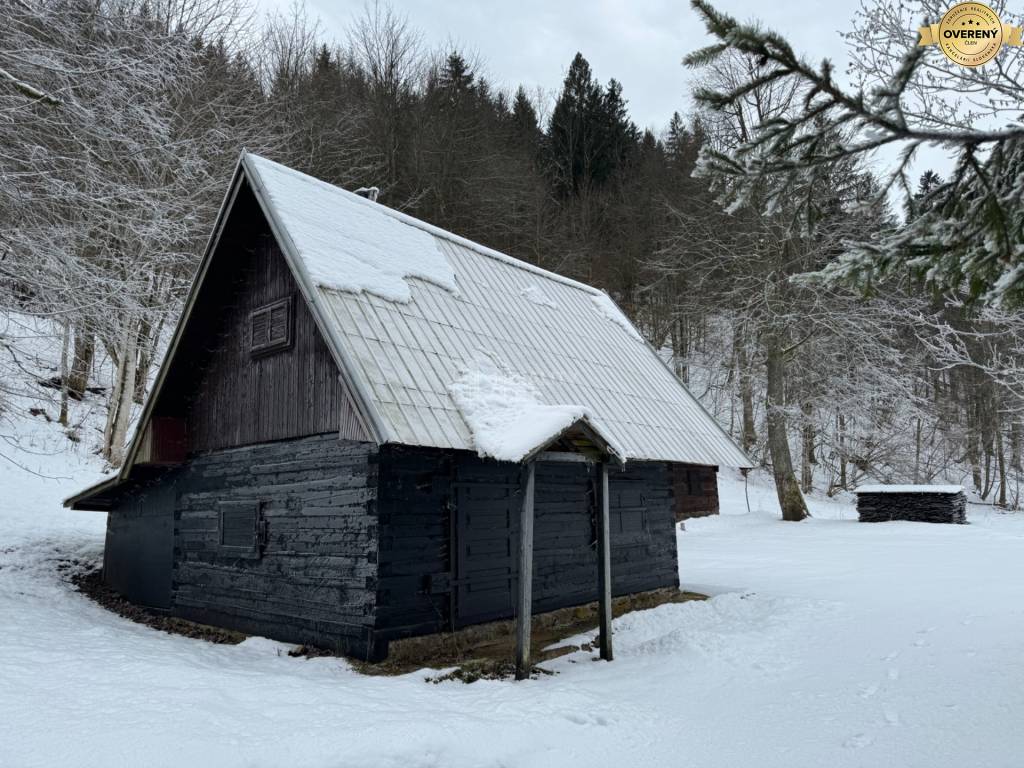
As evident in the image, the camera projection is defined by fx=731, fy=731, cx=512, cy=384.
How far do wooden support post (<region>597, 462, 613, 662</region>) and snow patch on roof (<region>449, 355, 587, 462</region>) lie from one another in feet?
3.37

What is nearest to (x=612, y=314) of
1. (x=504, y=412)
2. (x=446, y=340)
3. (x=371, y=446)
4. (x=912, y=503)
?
(x=446, y=340)

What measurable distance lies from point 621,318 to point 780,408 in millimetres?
8728

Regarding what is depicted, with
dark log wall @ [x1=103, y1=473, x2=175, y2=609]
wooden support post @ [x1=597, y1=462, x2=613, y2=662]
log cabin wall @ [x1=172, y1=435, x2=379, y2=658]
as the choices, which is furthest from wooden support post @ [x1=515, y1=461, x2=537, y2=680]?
dark log wall @ [x1=103, y1=473, x2=175, y2=609]

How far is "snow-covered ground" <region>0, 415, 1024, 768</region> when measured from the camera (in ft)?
17.5

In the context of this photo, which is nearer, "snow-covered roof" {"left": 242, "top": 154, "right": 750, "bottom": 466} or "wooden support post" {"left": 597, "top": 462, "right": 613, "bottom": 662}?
"snow-covered roof" {"left": 242, "top": 154, "right": 750, "bottom": 466}

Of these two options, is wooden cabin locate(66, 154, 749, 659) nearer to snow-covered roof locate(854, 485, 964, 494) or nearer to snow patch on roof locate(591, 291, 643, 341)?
snow patch on roof locate(591, 291, 643, 341)

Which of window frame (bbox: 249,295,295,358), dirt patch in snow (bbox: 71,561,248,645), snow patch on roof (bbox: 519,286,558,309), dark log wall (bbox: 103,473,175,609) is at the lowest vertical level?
dirt patch in snow (bbox: 71,561,248,645)

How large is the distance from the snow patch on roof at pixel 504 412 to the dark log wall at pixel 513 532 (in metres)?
0.84

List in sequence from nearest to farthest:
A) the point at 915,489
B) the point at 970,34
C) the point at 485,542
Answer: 1. the point at 970,34
2. the point at 485,542
3. the point at 915,489

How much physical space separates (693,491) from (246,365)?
9467 millimetres

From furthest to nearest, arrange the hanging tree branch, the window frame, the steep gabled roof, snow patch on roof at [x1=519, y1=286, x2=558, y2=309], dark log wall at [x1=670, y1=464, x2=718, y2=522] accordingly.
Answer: dark log wall at [x1=670, y1=464, x2=718, y2=522] → snow patch on roof at [x1=519, y1=286, x2=558, y2=309] → the window frame → the steep gabled roof → the hanging tree branch

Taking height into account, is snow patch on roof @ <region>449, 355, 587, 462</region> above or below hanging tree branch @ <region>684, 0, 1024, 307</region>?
below

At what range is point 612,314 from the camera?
52.1 feet

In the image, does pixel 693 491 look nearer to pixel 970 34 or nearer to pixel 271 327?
pixel 271 327
